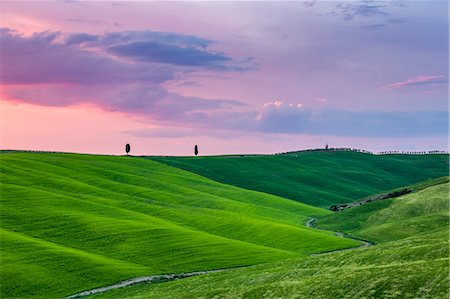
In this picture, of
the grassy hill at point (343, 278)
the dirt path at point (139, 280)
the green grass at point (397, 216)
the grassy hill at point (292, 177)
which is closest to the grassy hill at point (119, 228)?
the dirt path at point (139, 280)

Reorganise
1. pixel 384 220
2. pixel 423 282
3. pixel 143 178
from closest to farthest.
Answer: pixel 423 282 < pixel 384 220 < pixel 143 178

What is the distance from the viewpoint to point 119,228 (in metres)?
82.9

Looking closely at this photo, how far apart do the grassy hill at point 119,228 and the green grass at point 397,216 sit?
711 centimetres

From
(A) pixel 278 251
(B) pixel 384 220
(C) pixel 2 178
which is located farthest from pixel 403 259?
(C) pixel 2 178

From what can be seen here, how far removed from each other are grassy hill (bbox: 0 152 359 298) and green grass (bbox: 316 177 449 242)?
7106 mm

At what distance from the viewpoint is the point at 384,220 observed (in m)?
106

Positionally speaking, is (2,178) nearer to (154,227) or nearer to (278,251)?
(154,227)

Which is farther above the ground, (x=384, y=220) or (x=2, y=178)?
(x=2, y=178)

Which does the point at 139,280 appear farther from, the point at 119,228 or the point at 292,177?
the point at 292,177

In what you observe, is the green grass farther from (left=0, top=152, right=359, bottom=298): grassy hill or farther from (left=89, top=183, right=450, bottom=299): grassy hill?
(left=89, top=183, right=450, bottom=299): grassy hill

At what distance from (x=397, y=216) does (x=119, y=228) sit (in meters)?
48.3

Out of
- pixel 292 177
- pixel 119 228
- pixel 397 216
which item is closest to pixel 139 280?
pixel 119 228

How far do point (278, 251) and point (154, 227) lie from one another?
17.3 m

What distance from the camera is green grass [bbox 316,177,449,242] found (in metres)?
93.5
